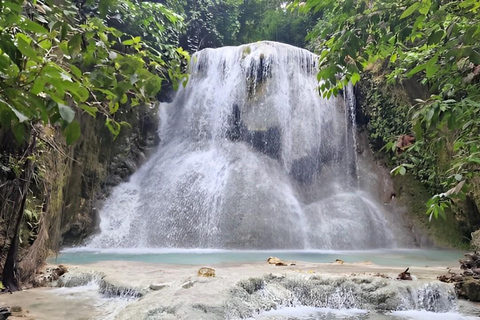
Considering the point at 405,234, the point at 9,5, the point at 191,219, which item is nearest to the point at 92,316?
the point at 9,5

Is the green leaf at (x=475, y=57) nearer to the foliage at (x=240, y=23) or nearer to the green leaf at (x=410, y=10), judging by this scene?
the green leaf at (x=410, y=10)

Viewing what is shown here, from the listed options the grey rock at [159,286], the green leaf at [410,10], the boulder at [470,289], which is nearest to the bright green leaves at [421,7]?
the green leaf at [410,10]

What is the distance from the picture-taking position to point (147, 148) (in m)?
14.0

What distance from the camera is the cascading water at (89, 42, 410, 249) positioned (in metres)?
10.5

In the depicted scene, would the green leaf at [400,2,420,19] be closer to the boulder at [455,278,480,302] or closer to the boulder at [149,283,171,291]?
the boulder at [149,283,171,291]

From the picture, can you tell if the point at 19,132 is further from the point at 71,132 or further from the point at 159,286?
the point at 159,286

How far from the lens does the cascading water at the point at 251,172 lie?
10461 millimetres

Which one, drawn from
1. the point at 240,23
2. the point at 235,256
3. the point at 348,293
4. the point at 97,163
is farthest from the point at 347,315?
the point at 240,23

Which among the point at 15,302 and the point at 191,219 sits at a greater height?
the point at 191,219

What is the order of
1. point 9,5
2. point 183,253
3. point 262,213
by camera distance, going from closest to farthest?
point 9,5, point 183,253, point 262,213

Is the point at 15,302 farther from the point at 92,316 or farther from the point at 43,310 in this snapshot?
the point at 92,316

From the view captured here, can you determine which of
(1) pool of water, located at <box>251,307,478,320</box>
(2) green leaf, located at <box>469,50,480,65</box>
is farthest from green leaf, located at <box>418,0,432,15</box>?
(1) pool of water, located at <box>251,307,478,320</box>

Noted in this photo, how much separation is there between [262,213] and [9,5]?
9.89m

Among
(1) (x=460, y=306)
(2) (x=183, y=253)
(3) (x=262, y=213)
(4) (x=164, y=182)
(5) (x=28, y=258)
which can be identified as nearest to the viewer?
(1) (x=460, y=306)
